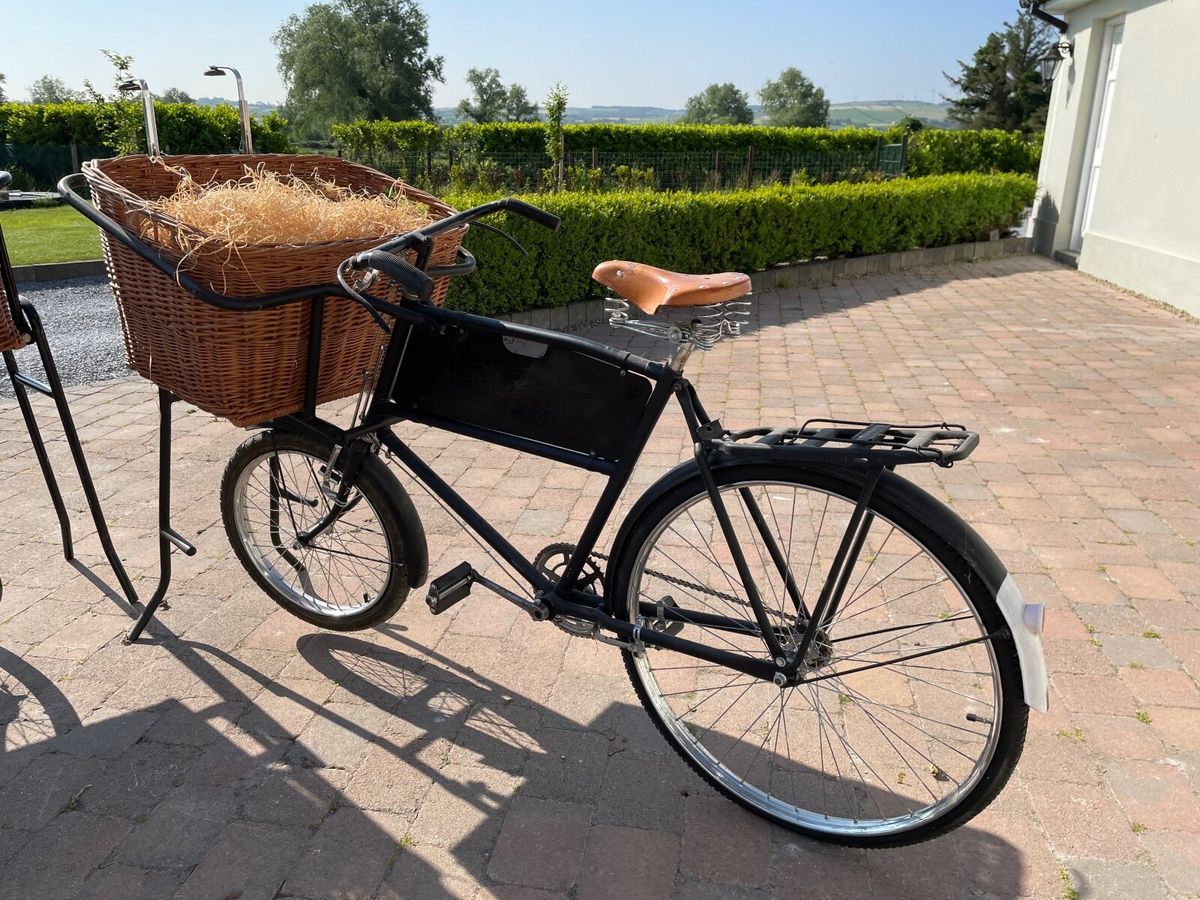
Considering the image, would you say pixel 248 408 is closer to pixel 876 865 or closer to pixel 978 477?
pixel 876 865

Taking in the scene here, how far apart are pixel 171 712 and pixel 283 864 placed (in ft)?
2.58

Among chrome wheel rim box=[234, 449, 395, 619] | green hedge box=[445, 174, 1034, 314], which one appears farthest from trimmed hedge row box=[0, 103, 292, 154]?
chrome wheel rim box=[234, 449, 395, 619]

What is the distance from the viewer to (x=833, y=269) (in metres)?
10.7

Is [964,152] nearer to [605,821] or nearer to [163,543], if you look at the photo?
[163,543]

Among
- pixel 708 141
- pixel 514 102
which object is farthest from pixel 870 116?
pixel 514 102

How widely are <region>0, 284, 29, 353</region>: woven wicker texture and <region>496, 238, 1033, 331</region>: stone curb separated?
17.4 feet

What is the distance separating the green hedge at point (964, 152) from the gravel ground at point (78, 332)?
1499 centimetres

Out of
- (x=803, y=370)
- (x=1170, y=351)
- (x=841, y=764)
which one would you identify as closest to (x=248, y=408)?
(x=841, y=764)

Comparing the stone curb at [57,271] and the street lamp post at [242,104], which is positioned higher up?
the street lamp post at [242,104]

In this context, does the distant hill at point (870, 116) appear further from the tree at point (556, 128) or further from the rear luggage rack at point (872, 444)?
the rear luggage rack at point (872, 444)

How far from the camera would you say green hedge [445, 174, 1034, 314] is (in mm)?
7660

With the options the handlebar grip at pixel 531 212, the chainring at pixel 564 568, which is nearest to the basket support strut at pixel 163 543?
the chainring at pixel 564 568

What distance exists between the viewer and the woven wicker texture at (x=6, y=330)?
262 centimetres

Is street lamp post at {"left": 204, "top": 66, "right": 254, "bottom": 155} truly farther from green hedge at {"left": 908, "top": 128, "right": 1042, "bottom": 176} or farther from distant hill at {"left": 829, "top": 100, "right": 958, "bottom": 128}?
distant hill at {"left": 829, "top": 100, "right": 958, "bottom": 128}
